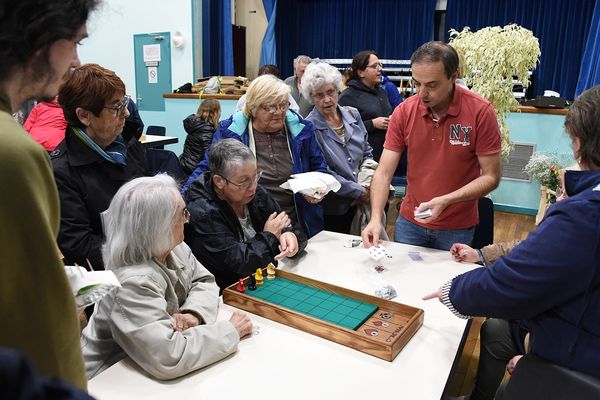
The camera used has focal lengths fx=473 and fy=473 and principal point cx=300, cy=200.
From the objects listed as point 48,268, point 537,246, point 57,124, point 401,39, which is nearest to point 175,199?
point 48,268

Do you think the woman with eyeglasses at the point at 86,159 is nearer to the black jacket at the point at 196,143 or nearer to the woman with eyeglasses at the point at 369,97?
the woman with eyeglasses at the point at 369,97

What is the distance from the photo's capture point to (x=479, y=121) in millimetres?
2213

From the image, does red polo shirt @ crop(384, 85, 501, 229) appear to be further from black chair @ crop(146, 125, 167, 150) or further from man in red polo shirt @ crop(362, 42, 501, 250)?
black chair @ crop(146, 125, 167, 150)

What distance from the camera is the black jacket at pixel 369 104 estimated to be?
3.88 meters

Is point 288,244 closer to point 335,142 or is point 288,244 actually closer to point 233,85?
point 335,142

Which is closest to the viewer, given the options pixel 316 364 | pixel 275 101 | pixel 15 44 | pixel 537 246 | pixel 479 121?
pixel 15 44

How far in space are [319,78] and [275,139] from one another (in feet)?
1.89

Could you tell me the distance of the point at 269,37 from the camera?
7883 mm

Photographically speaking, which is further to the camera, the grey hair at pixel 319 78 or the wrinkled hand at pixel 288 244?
the grey hair at pixel 319 78

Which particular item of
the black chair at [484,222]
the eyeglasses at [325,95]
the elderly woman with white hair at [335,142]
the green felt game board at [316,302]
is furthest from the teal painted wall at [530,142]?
the green felt game board at [316,302]

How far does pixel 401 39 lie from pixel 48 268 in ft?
26.6

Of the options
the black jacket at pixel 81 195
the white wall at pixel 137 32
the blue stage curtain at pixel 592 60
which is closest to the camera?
the black jacket at pixel 81 195

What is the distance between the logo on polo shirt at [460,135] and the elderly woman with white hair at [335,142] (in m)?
0.76

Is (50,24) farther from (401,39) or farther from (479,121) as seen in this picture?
(401,39)
